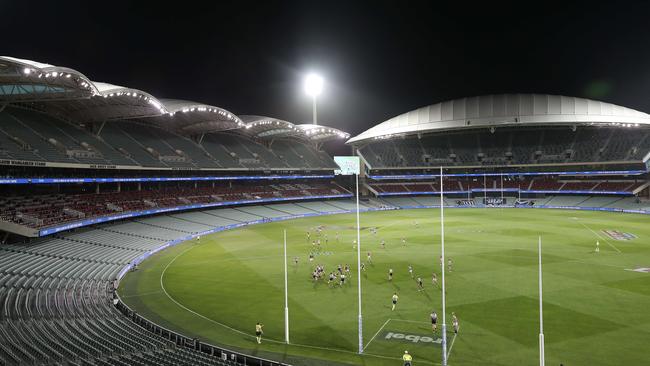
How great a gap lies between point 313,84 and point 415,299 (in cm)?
7740

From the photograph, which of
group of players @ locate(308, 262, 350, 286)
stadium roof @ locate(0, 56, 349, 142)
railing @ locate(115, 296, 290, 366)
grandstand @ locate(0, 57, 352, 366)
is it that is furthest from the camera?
stadium roof @ locate(0, 56, 349, 142)

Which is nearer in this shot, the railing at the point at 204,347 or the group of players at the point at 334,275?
the railing at the point at 204,347

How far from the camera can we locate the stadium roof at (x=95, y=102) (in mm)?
34281

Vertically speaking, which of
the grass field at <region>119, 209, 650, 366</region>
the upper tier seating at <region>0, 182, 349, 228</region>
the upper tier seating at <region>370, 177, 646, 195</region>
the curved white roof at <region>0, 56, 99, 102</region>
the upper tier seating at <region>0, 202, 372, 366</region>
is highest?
the curved white roof at <region>0, 56, 99, 102</region>

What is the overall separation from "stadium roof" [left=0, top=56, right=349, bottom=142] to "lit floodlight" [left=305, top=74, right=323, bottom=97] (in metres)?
14.5

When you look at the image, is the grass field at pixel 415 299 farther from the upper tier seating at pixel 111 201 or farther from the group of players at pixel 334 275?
the upper tier seating at pixel 111 201

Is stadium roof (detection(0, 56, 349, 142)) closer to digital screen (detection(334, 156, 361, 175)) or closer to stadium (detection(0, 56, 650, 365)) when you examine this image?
stadium (detection(0, 56, 650, 365))

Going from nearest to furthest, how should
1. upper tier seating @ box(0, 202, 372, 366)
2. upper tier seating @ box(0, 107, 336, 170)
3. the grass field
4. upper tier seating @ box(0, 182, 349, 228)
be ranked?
upper tier seating @ box(0, 202, 372, 366)
the grass field
upper tier seating @ box(0, 182, 349, 228)
upper tier seating @ box(0, 107, 336, 170)

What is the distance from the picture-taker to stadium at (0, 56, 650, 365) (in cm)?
1981

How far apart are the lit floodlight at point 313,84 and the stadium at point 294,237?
10.6 meters

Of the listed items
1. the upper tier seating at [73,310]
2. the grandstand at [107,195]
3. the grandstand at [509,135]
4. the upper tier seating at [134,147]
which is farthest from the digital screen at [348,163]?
the upper tier seating at [73,310]

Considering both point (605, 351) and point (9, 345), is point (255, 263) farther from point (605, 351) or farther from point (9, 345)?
point (605, 351)

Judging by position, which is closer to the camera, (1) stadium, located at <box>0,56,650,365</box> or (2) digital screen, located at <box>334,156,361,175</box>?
(1) stadium, located at <box>0,56,650,365</box>

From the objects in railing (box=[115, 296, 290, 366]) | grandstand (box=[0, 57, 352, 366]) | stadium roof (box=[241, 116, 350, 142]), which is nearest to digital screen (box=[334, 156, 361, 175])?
stadium roof (box=[241, 116, 350, 142])
